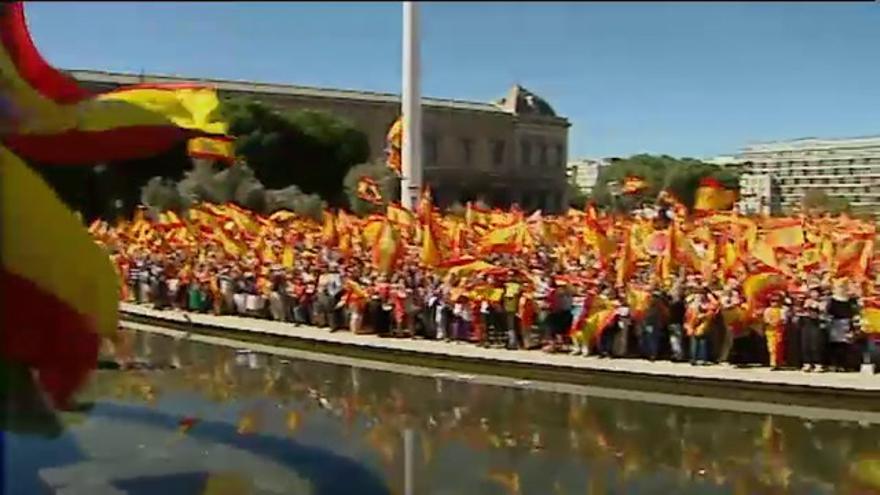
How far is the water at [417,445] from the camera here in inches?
433

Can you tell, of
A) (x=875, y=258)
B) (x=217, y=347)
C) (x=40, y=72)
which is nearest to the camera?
(x=40, y=72)

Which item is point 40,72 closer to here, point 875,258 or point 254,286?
point 875,258

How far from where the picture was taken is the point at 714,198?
94.8 ft

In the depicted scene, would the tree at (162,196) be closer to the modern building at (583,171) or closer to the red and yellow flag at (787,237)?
the red and yellow flag at (787,237)

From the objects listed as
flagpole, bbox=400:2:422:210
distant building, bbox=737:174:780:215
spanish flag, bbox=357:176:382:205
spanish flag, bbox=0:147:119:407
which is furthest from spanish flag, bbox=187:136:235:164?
distant building, bbox=737:174:780:215

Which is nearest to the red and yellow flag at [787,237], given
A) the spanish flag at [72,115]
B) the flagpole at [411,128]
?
the spanish flag at [72,115]

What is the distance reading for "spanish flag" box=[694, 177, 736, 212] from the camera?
28531mm

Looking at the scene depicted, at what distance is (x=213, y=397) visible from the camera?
1603 cm

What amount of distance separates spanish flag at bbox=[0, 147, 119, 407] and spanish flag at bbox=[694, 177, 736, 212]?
22.3 m

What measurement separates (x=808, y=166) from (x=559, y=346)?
3375 cm

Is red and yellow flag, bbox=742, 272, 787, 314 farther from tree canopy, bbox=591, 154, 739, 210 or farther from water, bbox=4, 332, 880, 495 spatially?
tree canopy, bbox=591, 154, 739, 210

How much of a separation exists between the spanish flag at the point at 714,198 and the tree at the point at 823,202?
6.91m

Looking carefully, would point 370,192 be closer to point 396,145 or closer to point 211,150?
point 396,145

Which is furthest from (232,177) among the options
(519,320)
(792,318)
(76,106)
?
(76,106)
